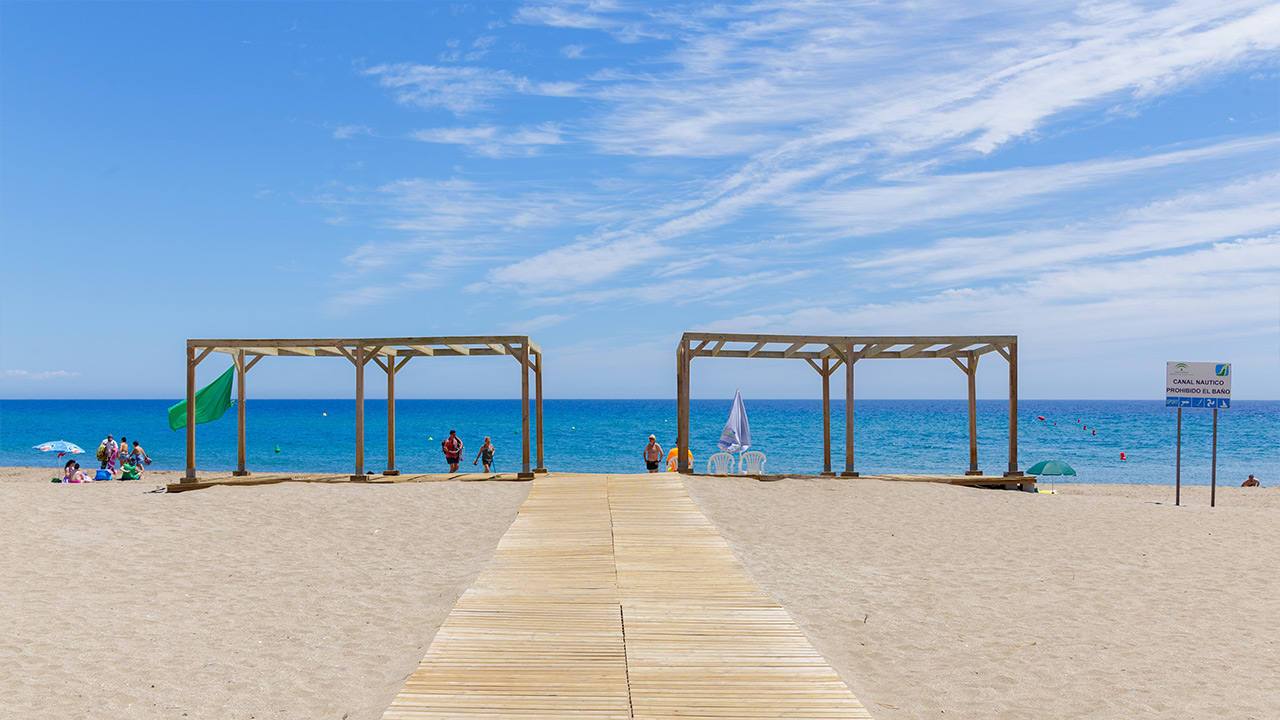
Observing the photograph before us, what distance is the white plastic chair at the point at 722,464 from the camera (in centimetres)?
1775

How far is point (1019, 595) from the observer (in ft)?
28.7

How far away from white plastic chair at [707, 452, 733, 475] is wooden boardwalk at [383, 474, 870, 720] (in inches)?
288

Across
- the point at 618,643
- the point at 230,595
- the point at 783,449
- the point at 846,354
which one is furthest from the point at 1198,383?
the point at 783,449

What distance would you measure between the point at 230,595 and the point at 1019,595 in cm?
783

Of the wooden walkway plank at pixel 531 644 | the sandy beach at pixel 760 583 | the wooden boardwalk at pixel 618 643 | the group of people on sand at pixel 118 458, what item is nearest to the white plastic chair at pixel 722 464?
the sandy beach at pixel 760 583

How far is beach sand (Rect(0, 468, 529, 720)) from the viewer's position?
6.00 metres

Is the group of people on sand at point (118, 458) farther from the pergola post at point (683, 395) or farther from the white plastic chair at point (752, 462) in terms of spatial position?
the white plastic chair at point (752, 462)

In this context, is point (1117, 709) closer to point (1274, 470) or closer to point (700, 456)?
point (1274, 470)

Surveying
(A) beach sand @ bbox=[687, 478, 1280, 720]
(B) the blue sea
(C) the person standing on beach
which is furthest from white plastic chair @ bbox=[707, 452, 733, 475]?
(B) the blue sea

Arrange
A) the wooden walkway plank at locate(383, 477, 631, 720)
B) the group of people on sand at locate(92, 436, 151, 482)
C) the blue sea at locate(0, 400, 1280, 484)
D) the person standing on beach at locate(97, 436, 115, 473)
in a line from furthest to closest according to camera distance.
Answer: the blue sea at locate(0, 400, 1280, 484) < the person standing on beach at locate(97, 436, 115, 473) < the group of people on sand at locate(92, 436, 151, 482) < the wooden walkway plank at locate(383, 477, 631, 720)

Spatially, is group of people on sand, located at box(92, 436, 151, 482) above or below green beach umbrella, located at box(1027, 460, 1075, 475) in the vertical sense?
above

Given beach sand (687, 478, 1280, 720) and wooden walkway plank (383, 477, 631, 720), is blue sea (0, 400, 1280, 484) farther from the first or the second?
wooden walkway plank (383, 477, 631, 720)

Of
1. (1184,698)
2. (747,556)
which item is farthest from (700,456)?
(1184,698)

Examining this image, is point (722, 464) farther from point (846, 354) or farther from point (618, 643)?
point (618, 643)
